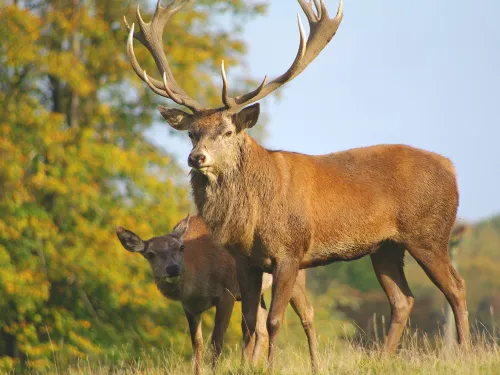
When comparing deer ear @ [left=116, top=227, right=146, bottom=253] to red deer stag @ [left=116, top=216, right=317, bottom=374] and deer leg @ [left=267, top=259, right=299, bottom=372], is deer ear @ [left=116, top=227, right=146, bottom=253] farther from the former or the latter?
deer leg @ [left=267, top=259, right=299, bottom=372]

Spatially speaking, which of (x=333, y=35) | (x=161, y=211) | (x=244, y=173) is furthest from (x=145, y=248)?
(x=161, y=211)

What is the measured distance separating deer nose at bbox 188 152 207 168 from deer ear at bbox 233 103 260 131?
53 cm

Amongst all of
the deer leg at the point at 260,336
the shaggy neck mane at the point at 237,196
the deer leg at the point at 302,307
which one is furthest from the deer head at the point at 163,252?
the shaggy neck mane at the point at 237,196

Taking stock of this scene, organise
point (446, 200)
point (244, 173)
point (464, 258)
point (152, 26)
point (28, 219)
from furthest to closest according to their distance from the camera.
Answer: point (464, 258)
point (28, 219)
point (152, 26)
point (446, 200)
point (244, 173)

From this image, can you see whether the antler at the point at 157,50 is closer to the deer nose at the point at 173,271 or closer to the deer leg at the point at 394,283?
the deer nose at the point at 173,271

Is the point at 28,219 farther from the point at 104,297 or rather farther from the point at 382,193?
the point at 382,193

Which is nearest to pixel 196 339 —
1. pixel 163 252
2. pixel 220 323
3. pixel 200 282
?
pixel 220 323

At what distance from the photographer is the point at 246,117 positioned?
7.45 meters

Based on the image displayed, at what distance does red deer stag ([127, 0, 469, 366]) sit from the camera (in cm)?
732

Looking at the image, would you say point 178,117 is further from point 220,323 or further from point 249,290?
point 220,323

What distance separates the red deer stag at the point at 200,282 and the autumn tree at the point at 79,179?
22.2 feet

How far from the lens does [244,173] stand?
294 inches

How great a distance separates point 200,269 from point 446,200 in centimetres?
268

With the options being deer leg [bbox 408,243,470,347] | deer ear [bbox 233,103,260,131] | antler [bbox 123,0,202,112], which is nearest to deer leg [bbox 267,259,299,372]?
deer ear [bbox 233,103,260,131]
